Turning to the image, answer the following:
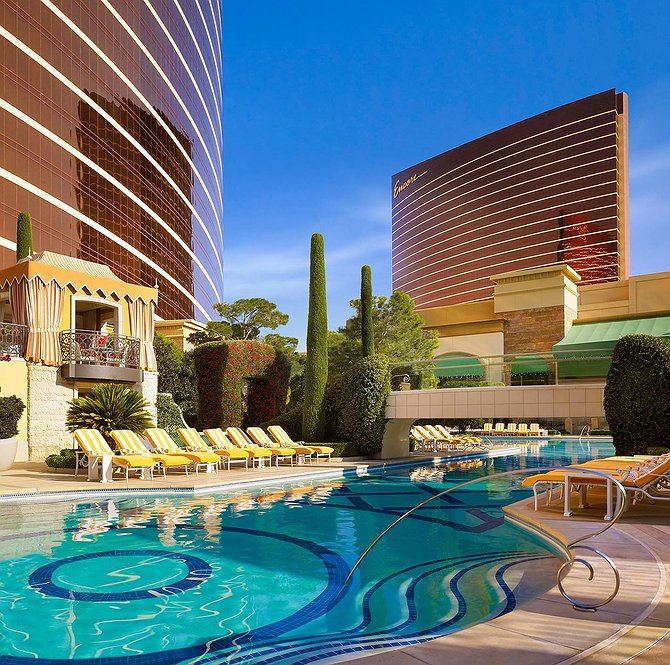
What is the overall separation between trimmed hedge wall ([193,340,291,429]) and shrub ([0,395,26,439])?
29.9 feet

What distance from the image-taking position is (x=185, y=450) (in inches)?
690

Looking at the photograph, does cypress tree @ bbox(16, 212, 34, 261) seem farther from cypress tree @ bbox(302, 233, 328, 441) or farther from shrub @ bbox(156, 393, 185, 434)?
cypress tree @ bbox(302, 233, 328, 441)

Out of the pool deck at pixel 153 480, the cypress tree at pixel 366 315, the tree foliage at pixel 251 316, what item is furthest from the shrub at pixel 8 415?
the tree foliage at pixel 251 316

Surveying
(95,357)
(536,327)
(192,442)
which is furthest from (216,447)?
(536,327)

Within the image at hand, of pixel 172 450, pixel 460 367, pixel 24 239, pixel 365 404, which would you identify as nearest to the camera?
pixel 172 450

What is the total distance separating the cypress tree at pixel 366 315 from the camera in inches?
897

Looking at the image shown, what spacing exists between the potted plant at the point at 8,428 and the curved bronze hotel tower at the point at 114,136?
1014 inches

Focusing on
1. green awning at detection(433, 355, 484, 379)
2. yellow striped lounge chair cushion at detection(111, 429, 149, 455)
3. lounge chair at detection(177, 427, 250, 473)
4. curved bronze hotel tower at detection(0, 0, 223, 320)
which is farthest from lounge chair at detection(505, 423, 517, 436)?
curved bronze hotel tower at detection(0, 0, 223, 320)

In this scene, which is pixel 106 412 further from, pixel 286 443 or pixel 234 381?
pixel 234 381

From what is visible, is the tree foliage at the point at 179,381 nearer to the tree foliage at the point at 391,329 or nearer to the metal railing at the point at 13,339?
the tree foliage at the point at 391,329

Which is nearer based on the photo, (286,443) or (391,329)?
(286,443)

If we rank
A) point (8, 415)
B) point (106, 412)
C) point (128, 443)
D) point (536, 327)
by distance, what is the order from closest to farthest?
1. point (128, 443)
2. point (8, 415)
3. point (106, 412)
4. point (536, 327)

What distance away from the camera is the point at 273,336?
46375mm

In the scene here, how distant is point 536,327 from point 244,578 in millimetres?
37639
